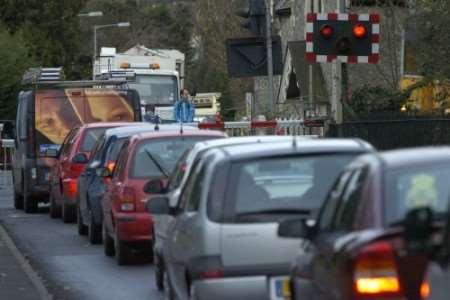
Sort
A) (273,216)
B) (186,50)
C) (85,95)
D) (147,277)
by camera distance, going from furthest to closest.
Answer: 1. (186,50)
2. (85,95)
3. (147,277)
4. (273,216)

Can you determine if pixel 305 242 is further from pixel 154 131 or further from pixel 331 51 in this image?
pixel 331 51

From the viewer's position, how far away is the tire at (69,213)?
73.5 feet

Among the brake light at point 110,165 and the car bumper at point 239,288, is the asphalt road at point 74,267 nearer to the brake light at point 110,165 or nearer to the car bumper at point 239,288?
the brake light at point 110,165

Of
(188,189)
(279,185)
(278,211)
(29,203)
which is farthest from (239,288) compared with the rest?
(29,203)

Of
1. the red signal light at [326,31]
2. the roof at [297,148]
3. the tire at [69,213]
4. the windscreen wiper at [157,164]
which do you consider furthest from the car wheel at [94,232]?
the roof at [297,148]

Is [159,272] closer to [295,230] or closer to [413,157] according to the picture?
[295,230]

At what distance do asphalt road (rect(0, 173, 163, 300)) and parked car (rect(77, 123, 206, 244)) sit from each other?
321 millimetres

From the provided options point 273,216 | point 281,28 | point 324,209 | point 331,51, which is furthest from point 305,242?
point 281,28

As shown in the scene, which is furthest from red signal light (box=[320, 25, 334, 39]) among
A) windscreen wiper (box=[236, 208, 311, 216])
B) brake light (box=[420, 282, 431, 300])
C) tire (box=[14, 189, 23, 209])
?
brake light (box=[420, 282, 431, 300])

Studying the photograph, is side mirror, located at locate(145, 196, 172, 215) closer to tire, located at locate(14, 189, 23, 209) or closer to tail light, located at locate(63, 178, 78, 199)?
tail light, located at locate(63, 178, 78, 199)

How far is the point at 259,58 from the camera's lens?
68.3 ft

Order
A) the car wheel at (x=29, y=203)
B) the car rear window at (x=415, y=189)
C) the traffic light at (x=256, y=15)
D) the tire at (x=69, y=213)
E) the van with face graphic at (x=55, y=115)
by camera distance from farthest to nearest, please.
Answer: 1. the car wheel at (x=29, y=203)
2. the van with face graphic at (x=55, y=115)
3. the tire at (x=69, y=213)
4. the traffic light at (x=256, y=15)
5. the car rear window at (x=415, y=189)

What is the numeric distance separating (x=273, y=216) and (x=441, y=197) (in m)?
2.86

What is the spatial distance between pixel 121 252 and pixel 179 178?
3479 mm
